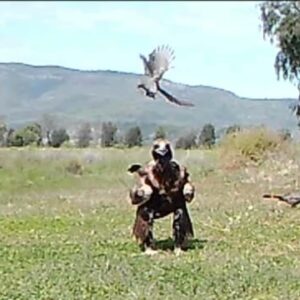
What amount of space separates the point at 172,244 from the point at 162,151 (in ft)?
5.79

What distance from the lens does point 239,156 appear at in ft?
144

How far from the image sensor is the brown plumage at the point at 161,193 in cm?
1528

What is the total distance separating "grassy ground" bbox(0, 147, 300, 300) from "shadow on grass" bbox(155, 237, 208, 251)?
22mm

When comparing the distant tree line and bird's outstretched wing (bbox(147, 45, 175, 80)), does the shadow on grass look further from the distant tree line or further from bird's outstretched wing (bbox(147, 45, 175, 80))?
the distant tree line

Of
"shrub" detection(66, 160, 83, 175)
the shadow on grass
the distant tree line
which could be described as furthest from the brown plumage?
the distant tree line

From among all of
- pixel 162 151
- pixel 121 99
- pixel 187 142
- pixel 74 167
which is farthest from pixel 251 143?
pixel 162 151

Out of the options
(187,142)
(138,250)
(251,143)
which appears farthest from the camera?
(187,142)

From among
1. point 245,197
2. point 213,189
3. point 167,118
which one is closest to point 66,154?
point 167,118

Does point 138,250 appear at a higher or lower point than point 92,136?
higher

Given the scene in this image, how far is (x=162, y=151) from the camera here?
15125 millimetres

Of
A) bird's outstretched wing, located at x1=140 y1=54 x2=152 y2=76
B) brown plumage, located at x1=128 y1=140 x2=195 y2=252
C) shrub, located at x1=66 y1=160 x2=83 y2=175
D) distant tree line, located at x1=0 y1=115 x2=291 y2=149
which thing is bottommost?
shrub, located at x1=66 y1=160 x2=83 y2=175

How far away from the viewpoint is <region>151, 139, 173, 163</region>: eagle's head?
596 inches

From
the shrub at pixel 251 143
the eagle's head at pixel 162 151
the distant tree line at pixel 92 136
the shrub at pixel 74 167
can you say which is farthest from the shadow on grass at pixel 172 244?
the distant tree line at pixel 92 136

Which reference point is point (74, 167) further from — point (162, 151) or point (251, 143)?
point (162, 151)
